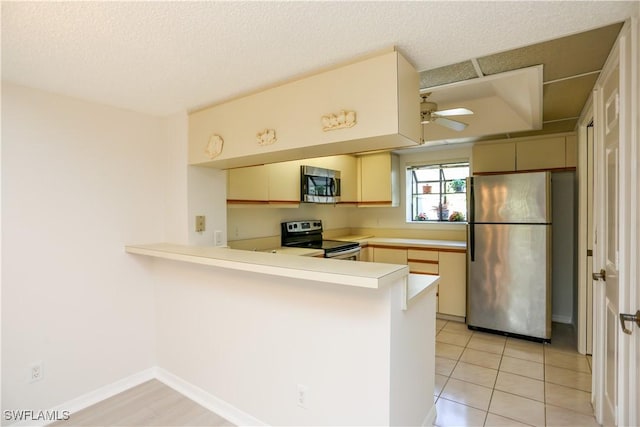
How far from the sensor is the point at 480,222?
3.57 m

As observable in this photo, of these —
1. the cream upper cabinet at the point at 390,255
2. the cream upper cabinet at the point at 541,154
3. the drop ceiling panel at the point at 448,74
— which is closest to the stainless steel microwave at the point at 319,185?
the cream upper cabinet at the point at 390,255

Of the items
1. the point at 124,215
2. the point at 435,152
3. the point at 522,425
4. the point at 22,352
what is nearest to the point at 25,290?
the point at 22,352

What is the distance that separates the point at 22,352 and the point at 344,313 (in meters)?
2.05

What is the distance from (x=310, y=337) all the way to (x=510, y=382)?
184 centimetres

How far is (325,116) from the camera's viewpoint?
1.71 m

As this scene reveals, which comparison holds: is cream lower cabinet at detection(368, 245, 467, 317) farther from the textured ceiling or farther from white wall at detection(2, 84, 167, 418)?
white wall at detection(2, 84, 167, 418)

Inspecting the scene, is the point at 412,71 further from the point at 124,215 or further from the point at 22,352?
the point at 22,352

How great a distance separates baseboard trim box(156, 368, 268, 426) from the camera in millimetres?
2088

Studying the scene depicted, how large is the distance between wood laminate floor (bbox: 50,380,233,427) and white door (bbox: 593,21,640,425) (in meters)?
2.21

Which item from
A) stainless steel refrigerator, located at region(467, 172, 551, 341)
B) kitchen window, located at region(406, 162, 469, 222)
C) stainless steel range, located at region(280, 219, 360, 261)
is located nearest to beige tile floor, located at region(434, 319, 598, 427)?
stainless steel refrigerator, located at region(467, 172, 551, 341)

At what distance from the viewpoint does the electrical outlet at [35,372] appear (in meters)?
2.06

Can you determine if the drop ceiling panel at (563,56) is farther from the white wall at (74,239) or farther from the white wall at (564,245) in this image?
the white wall at (74,239)

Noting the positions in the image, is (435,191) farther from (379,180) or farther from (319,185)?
(319,185)

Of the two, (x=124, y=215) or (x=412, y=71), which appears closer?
(x=412, y=71)
